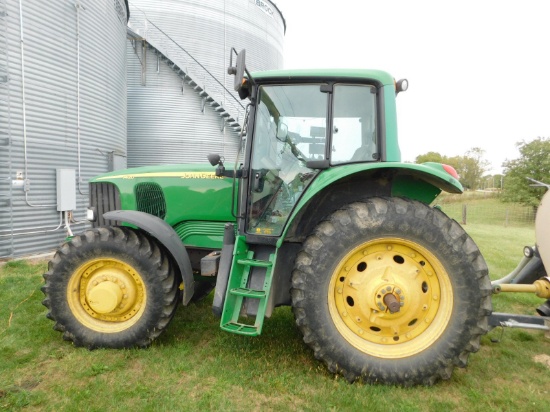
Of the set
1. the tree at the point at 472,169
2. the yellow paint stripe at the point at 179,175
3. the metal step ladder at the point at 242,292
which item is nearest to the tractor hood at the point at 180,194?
the yellow paint stripe at the point at 179,175

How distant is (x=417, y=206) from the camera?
2543 millimetres

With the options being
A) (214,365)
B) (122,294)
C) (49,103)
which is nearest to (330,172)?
(214,365)

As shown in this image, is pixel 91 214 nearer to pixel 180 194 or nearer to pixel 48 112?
pixel 180 194

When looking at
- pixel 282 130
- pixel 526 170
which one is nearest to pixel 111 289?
pixel 282 130

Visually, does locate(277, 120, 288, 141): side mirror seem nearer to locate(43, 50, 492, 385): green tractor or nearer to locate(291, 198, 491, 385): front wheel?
locate(43, 50, 492, 385): green tractor

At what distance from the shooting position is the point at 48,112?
23.2 feet

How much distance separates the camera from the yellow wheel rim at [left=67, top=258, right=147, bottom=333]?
3.01 metres

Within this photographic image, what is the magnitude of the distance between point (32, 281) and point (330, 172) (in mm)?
4552

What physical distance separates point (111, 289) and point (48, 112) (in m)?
5.71

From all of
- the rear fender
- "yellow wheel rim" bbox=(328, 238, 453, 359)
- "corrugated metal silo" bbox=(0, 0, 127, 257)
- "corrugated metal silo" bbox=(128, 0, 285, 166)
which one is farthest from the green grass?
"corrugated metal silo" bbox=(128, 0, 285, 166)

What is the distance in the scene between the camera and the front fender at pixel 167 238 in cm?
296

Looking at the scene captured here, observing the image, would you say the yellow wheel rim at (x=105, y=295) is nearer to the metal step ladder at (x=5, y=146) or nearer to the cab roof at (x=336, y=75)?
the cab roof at (x=336, y=75)

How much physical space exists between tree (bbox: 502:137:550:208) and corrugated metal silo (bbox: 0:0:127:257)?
87.3ft

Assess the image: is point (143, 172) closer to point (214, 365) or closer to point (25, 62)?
point (214, 365)
